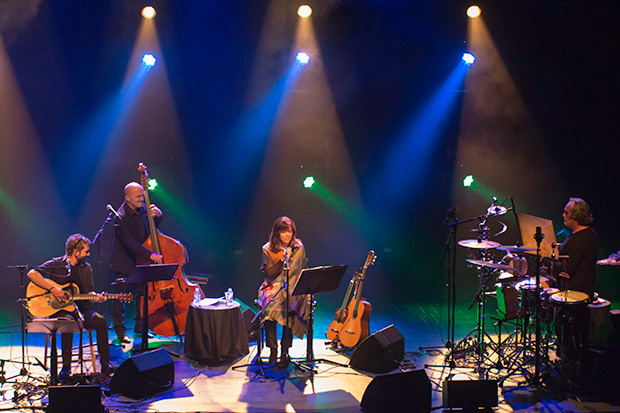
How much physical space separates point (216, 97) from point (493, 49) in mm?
4981

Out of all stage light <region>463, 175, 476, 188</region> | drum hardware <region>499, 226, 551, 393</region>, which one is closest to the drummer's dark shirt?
drum hardware <region>499, 226, 551, 393</region>

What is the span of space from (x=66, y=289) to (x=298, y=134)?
5480 millimetres

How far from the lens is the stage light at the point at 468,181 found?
33.2 ft

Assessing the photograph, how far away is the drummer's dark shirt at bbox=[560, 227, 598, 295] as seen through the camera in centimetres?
557

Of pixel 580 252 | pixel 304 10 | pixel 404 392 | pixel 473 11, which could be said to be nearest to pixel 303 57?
pixel 304 10

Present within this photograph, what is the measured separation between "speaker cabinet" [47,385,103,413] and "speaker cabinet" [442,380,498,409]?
9.32 feet

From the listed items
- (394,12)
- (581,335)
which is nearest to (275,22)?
(394,12)

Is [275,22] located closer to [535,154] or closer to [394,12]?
[394,12]

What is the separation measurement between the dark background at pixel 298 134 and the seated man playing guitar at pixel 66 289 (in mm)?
3575

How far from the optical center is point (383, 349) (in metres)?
5.87

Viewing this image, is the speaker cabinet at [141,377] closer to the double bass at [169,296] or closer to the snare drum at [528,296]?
the double bass at [169,296]

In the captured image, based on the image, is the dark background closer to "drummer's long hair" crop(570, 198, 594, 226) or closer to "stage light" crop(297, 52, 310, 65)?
"stage light" crop(297, 52, 310, 65)

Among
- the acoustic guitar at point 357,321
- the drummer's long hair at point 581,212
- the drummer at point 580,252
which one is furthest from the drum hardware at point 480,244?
the acoustic guitar at point 357,321

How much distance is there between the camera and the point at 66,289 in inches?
217
